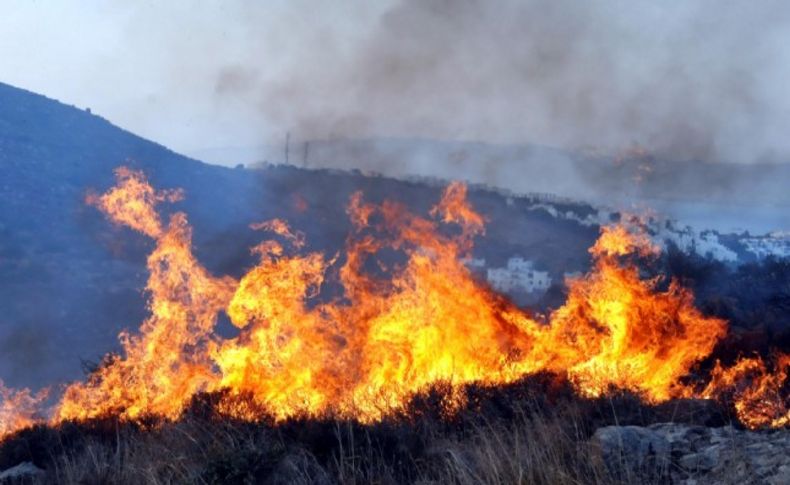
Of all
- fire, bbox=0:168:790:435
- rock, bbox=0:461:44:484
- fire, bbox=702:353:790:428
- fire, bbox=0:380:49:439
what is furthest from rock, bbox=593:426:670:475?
fire, bbox=0:380:49:439

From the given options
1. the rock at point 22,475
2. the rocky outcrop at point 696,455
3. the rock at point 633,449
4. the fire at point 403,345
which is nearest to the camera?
the rocky outcrop at point 696,455

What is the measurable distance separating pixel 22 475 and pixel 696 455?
5.79 meters

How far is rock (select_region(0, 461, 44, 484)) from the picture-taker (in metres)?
7.17

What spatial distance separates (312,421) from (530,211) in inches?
1710

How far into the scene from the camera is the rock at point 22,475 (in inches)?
282

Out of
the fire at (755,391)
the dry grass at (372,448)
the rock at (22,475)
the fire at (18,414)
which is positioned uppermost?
the fire at (755,391)

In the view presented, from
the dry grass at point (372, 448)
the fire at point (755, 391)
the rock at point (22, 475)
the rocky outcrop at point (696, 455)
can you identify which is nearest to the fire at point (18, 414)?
the dry grass at point (372, 448)

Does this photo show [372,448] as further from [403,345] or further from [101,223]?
[101,223]

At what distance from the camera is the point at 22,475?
7.29m

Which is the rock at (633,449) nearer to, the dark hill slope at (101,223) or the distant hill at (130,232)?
the distant hill at (130,232)

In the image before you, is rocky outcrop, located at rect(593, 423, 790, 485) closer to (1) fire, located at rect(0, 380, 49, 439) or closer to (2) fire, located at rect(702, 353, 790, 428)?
(2) fire, located at rect(702, 353, 790, 428)

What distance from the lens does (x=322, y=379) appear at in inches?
392

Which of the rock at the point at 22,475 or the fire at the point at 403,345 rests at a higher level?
the fire at the point at 403,345

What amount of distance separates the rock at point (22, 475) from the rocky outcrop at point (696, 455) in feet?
16.5
